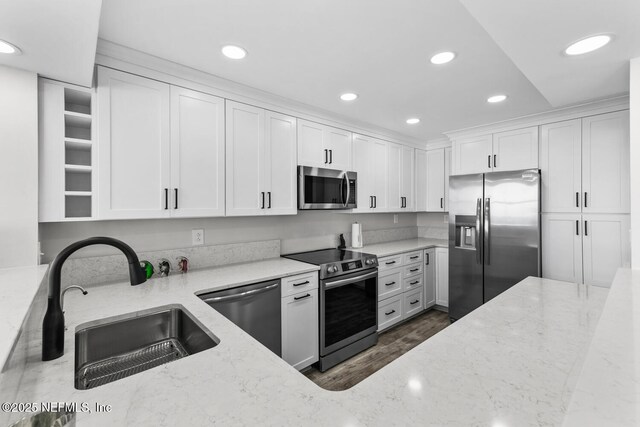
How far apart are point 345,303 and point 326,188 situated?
115cm

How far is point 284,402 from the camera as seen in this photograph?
2.54ft

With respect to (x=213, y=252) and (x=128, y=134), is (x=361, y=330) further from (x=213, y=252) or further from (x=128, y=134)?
(x=128, y=134)

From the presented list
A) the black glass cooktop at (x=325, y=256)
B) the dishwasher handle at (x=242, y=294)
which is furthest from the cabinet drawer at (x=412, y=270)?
the dishwasher handle at (x=242, y=294)

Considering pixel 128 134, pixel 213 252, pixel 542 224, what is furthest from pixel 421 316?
pixel 128 134

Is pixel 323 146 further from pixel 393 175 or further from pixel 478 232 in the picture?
pixel 478 232

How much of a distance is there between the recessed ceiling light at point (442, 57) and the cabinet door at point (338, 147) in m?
1.33

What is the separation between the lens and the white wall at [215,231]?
6.48ft

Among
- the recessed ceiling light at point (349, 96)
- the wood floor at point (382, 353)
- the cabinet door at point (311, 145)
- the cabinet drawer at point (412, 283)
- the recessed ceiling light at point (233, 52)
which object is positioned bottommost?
the wood floor at point (382, 353)

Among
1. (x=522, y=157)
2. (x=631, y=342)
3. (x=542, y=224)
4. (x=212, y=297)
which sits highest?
(x=522, y=157)

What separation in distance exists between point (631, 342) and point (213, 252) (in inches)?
99.0

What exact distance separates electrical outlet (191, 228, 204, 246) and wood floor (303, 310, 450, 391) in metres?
1.46

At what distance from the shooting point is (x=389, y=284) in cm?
331

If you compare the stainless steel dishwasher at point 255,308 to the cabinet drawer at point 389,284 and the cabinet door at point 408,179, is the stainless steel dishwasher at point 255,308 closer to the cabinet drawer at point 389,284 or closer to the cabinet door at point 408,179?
the cabinet drawer at point 389,284

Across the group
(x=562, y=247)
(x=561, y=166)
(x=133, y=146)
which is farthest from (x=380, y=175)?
(x=133, y=146)
